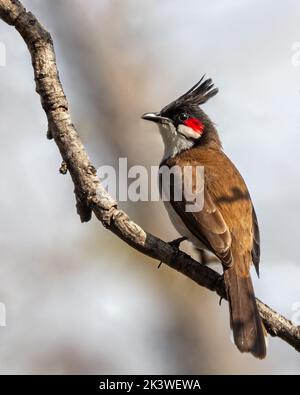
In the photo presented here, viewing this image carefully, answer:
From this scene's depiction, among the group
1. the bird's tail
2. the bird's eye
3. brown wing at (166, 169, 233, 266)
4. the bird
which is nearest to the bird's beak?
the bird

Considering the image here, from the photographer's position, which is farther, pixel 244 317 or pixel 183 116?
pixel 183 116

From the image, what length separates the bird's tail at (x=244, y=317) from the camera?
3820mm

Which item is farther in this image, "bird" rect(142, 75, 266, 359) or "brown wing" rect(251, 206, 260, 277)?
"brown wing" rect(251, 206, 260, 277)

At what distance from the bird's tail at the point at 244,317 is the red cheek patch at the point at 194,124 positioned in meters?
1.59

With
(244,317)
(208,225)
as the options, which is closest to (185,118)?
(208,225)

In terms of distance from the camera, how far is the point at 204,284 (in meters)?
3.81

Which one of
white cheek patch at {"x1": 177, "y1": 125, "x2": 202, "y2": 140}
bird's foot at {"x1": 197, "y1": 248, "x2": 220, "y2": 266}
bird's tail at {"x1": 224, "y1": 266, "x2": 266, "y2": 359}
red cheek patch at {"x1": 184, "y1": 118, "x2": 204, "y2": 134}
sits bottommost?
bird's tail at {"x1": 224, "y1": 266, "x2": 266, "y2": 359}

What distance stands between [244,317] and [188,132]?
76.0 inches

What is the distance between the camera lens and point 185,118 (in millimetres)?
5391

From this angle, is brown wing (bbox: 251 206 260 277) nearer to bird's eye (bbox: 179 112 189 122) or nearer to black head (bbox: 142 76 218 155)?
black head (bbox: 142 76 218 155)

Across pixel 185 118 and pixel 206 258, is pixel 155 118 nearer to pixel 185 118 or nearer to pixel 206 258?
pixel 185 118

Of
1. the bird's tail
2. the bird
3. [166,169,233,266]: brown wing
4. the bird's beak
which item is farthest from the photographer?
the bird's beak

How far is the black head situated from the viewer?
17.5 ft

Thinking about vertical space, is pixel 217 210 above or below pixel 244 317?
above
